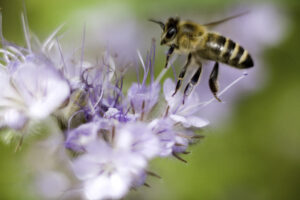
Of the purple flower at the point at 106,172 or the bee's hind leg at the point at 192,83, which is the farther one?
the bee's hind leg at the point at 192,83

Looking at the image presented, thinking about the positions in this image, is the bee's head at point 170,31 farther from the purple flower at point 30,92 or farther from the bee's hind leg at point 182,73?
the purple flower at point 30,92

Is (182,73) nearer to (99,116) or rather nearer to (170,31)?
(170,31)

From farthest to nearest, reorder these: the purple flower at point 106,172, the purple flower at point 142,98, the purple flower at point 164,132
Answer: the purple flower at point 142,98
the purple flower at point 164,132
the purple flower at point 106,172


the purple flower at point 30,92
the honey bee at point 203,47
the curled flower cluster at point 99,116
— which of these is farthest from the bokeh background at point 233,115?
the purple flower at point 30,92

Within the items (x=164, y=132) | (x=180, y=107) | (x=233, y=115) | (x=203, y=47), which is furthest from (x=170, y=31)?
(x=233, y=115)

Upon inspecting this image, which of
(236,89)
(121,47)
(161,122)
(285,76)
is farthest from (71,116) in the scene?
(285,76)

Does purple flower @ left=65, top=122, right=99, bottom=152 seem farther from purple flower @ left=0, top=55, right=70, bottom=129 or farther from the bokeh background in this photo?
the bokeh background

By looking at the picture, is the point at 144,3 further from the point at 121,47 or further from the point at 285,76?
the point at 285,76
